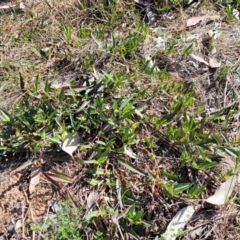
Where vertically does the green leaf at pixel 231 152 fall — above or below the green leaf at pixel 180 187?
above

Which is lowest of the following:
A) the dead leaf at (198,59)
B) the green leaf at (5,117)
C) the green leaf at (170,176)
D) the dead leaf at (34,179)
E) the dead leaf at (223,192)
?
the dead leaf at (223,192)

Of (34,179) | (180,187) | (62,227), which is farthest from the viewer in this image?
(34,179)

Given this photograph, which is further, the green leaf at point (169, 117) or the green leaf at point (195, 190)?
the green leaf at point (169, 117)

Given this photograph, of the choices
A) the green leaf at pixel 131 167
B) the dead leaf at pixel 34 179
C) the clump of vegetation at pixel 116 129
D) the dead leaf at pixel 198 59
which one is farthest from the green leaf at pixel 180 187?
the dead leaf at pixel 198 59

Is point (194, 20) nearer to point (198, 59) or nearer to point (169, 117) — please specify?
point (198, 59)

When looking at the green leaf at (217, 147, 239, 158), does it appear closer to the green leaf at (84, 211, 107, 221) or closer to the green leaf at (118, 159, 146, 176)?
the green leaf at (118, 159, 146, 176)

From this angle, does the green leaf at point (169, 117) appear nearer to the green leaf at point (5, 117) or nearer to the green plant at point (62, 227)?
the green plant at point (62, 227)

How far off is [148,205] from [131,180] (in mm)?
132

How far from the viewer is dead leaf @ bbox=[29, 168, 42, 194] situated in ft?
6.01

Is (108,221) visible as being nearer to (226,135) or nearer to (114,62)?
(226,135)

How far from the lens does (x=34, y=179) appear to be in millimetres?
1849

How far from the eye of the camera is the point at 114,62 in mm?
2199

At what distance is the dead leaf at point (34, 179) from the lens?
183 cm

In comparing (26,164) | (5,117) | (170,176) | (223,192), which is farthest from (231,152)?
(5,117)
